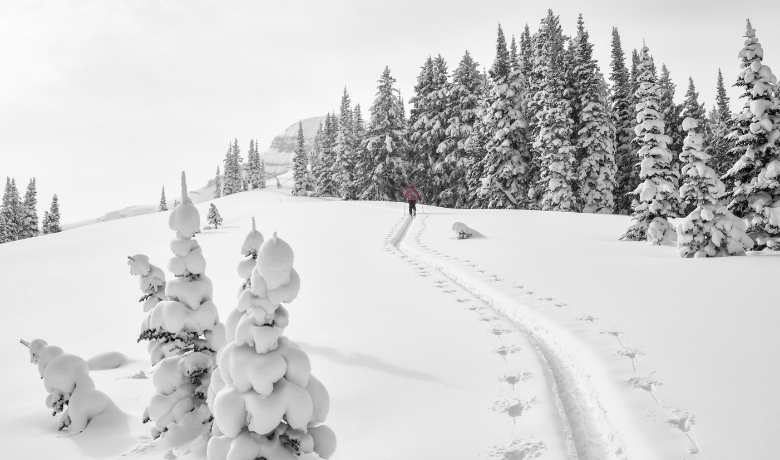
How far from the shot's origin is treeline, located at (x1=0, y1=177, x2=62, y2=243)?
60688mm

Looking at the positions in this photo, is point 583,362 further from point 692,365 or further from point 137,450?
point 137,450

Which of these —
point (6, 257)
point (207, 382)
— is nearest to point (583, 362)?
point (207, 382)

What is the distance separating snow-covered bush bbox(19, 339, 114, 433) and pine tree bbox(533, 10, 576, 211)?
107 feet

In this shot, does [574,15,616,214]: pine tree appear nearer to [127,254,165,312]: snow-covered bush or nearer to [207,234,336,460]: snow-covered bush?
[127,254,165,312]: snow-covered bush

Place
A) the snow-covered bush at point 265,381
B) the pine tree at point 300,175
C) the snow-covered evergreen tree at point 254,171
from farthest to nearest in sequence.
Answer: the snow-covered evergreen tree at point 254,171 → the pine tree at point 300,175 → the snow-covered bush at point 265,381

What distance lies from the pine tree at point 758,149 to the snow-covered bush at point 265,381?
18.3m

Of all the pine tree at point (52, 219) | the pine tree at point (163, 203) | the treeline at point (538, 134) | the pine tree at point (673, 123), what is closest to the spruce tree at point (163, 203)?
the pine tree at point (163, 203)

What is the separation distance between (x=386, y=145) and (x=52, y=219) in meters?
51.4

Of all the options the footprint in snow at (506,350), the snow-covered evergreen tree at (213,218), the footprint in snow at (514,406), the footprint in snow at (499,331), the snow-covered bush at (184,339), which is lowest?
the footprint in snow at (514,406)

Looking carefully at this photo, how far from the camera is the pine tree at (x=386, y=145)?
44.9 meters

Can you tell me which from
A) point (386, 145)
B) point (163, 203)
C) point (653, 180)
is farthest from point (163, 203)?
point (653, 180)

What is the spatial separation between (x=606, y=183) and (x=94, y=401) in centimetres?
3625

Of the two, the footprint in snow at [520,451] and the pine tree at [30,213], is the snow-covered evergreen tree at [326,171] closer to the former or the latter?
the pine tree at [30,213]

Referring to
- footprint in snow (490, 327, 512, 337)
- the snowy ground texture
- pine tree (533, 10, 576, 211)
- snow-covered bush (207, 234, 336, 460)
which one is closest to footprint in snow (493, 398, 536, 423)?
the snowy ground texture
